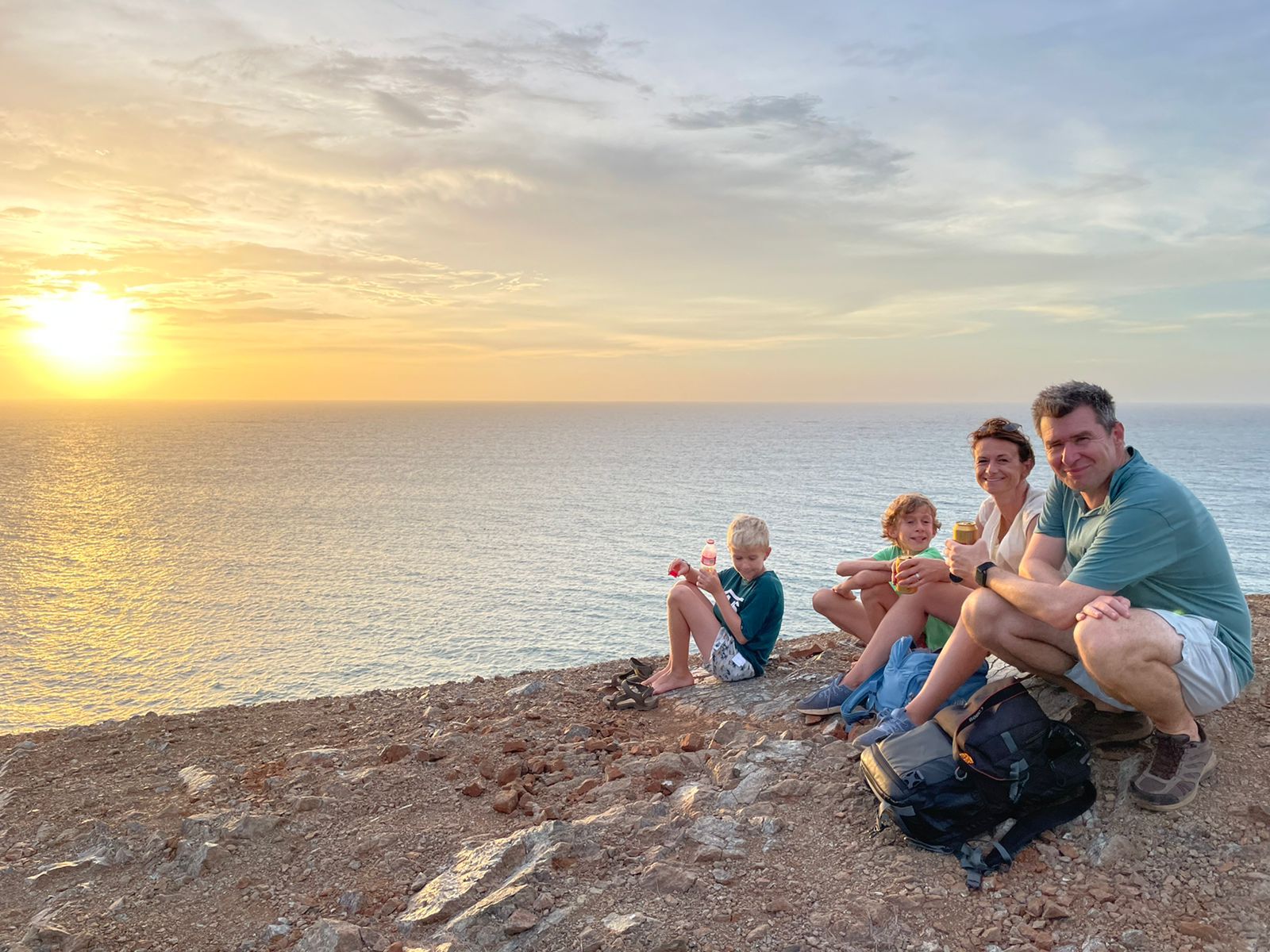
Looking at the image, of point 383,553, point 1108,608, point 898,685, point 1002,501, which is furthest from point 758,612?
point 383,553

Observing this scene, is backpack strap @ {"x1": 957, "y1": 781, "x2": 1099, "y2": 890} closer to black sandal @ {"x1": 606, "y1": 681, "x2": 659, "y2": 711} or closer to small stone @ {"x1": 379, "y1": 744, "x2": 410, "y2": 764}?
black sandal @ {"x1": 606, "y1": 681, "x2": 659, "y2": 711}

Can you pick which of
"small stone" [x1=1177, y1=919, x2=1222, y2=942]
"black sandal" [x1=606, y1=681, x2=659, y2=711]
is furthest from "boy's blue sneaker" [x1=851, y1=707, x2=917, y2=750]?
"black sandal" [x1=606, y1=681, x2=659, y2=711]

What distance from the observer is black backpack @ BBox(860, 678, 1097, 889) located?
4.62m

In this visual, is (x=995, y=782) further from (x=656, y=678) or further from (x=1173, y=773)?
(x=656, y=678)

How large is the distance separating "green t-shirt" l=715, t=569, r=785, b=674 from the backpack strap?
3333 mm

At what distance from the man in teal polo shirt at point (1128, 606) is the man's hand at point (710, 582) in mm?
2809

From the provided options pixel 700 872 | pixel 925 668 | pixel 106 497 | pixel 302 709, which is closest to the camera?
pixel 700 872

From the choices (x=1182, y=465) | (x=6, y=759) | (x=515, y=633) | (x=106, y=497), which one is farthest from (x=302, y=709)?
(x=1182, y=465)

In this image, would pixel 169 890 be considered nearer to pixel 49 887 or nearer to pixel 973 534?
pixel 49 887

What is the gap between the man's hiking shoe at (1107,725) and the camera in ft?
16.8

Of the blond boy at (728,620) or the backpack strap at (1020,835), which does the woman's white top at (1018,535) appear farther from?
the blond boy at (728,620)

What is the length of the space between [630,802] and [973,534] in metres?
2.80

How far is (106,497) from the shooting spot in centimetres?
6575

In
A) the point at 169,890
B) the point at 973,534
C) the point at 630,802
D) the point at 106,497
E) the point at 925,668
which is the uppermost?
the point at 973,534
